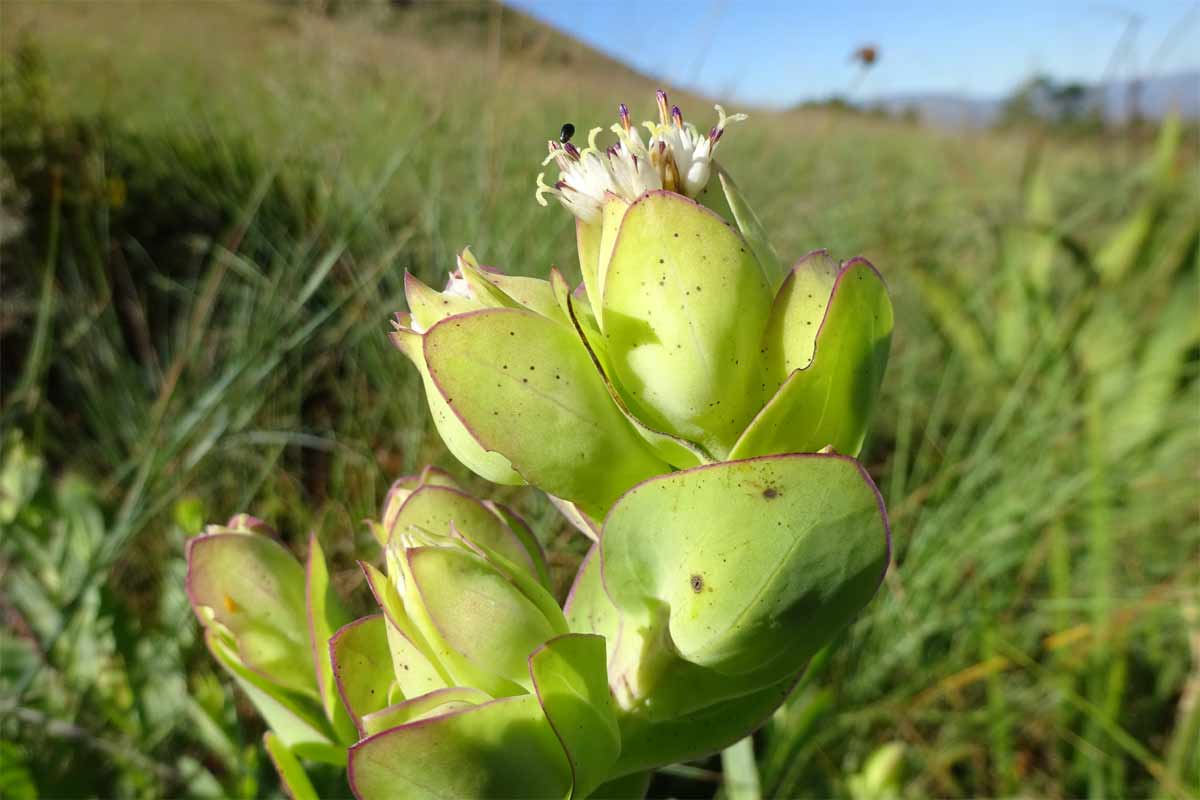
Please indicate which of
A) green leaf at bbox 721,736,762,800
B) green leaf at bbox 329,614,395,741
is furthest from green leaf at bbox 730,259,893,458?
green leaf at bbox 721,736,762,800

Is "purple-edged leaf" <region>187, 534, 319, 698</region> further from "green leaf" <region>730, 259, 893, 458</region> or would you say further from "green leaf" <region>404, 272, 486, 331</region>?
"green leaf" <region>730, 259, 893, 458</region>

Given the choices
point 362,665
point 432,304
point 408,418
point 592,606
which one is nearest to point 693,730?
point 592,606

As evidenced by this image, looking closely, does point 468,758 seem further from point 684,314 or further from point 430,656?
point 684,314

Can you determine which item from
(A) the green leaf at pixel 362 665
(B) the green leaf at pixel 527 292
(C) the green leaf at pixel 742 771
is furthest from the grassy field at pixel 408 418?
(B) the green leaf at pixel 527 292

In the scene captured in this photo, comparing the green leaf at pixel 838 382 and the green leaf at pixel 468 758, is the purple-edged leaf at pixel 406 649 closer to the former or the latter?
the green leaf at pixel 468 758

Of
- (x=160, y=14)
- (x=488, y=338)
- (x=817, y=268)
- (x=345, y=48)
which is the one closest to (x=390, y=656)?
(x=488, y=338)
